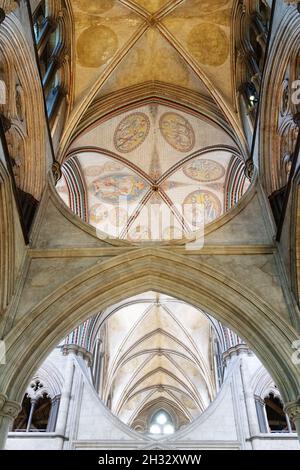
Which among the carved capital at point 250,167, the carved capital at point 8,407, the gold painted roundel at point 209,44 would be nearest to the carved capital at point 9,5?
the carved capital at point 250,167

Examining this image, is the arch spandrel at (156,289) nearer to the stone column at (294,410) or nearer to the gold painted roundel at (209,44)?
the stone column at (294,410)

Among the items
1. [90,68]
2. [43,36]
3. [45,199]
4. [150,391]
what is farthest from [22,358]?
[150,391]

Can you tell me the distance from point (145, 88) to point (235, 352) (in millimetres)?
7434

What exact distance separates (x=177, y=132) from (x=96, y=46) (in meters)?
3.20

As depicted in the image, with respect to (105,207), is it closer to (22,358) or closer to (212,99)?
(212,99)

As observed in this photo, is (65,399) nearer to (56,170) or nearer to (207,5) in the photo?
(56,170)

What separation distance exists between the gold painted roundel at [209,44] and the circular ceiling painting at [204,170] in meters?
3.06

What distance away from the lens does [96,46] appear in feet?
39.3

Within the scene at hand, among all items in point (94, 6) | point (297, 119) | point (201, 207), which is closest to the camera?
point (297, 119)

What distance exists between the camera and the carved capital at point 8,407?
662 centimetres

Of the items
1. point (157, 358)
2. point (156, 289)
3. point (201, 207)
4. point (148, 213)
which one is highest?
point (201, 207)

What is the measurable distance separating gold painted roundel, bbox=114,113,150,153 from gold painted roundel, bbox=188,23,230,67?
224 centimetres

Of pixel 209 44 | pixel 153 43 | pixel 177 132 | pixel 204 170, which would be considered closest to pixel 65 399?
pixel 204 170

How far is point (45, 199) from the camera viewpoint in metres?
9.46
